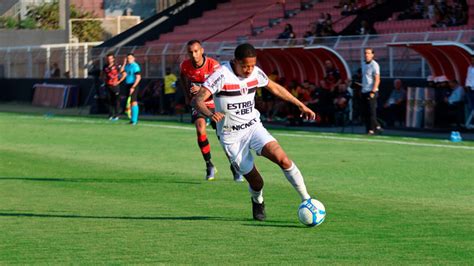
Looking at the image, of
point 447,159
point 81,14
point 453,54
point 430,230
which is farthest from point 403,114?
point 81,14

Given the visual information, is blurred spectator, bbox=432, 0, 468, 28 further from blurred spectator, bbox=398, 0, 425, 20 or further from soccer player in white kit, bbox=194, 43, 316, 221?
soccer player in white kit, bbox=194, 43, 316, 221

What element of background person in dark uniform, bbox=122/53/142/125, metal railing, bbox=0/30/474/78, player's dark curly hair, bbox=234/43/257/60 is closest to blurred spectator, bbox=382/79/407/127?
metal railing, bbox=0/30/474/78

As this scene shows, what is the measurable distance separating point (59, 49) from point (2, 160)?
98.3 feet

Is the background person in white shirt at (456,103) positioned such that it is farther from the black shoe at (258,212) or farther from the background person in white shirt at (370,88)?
the black shoe at (258,212)

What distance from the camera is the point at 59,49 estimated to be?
1944 inches

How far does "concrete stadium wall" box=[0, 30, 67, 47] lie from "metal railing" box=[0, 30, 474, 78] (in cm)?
353

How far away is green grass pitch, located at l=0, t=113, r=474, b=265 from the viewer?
31.2 feet

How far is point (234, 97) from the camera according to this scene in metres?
11.4

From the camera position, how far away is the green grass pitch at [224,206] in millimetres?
9516

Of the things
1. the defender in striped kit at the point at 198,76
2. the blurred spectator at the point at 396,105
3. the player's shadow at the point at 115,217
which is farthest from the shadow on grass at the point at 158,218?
the blurred spectator at the point at 396,105

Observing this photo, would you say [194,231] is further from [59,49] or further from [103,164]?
[59,49]

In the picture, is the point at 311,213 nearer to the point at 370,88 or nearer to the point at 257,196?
the point at 257,196

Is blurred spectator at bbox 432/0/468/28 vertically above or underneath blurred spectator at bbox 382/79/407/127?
above

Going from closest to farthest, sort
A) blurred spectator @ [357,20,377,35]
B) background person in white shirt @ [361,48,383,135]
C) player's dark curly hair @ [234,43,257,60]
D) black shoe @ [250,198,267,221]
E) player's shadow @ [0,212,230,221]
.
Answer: player's dark curly hair @ [234,43,257,60], black shoe @ [250,198,267,221], player's shadow @ [0,212,230,221], background person in white shirt @ [361,48,383,135], blurred spectator @ [357,20,377,35]
